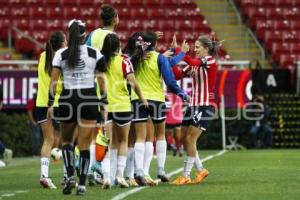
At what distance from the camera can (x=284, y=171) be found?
16188mm

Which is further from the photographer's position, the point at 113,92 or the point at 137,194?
the point at 113,92

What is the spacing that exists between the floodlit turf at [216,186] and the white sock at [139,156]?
38 cm

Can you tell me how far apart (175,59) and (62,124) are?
279cm

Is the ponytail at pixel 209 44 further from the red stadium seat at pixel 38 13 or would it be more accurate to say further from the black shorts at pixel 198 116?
the red stadium seat at pixel 38 13

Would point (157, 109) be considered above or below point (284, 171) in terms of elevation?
above

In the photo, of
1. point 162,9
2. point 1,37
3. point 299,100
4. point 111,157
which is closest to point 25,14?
point 1,37

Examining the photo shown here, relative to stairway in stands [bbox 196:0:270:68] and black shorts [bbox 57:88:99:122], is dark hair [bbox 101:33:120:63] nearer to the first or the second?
black shorts [bbox 57:88:99:122]

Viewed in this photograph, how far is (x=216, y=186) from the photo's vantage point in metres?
13.0

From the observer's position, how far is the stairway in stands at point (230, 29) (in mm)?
32562

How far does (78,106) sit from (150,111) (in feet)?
7.59

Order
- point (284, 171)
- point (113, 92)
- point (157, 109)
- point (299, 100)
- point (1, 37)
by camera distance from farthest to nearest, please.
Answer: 1. point (1, 37)
2. point (299, 100)
3. point (284, 171)
4. point (157, 109)
5. point (113, 92)

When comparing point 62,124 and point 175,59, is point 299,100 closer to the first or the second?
point 175,59

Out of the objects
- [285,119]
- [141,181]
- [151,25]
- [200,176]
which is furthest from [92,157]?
[151,25]

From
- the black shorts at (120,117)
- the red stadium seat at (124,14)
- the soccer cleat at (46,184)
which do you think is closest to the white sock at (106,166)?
the black shorts at (120,117)
